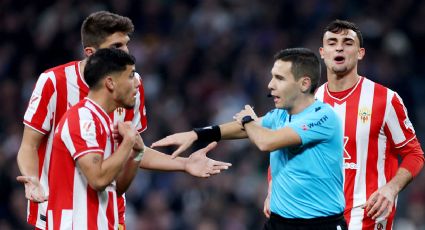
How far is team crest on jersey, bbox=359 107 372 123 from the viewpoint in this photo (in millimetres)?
6863

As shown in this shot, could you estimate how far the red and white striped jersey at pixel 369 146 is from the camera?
6836 millimetres

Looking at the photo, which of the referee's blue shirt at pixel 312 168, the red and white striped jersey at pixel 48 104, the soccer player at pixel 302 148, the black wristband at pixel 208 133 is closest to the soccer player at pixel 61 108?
the red and white striped jersey at pixel 48 104

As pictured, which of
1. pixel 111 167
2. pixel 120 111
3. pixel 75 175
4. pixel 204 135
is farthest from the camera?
pixel 120 111

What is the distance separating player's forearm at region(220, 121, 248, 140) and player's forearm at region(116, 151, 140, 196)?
774 mm

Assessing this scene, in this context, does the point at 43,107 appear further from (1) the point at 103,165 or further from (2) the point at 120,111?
(1) the point at 103,165

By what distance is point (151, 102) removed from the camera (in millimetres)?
13664

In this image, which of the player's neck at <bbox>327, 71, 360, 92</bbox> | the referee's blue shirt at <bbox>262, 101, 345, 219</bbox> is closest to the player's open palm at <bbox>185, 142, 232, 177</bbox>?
the referee's blue shirt at <bbox>262, 101, 345, 219</bbox>

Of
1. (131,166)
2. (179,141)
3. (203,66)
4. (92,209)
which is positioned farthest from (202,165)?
(203,66)

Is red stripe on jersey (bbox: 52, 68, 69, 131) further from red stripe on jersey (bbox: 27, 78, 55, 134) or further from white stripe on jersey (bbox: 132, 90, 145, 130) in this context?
white stripe on jersey (bbox: 132, 90, 145, 130)

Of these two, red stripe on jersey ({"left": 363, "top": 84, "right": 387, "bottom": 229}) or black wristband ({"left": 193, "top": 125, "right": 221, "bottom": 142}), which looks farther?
red stripe on jersey ({"left": 363, "top": 84, "right": 387, "bottom": 229})

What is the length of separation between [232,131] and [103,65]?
3.81 ft

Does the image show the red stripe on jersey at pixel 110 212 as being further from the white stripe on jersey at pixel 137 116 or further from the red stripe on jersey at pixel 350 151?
the red stripe on jersey at pixel 350 151

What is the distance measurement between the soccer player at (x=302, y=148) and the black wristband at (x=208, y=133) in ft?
0.70

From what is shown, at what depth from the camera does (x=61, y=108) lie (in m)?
6.50
